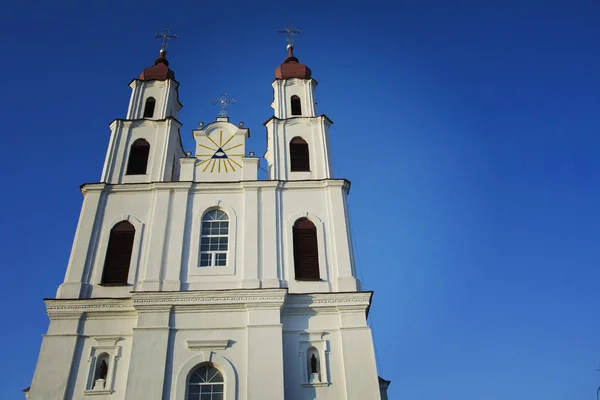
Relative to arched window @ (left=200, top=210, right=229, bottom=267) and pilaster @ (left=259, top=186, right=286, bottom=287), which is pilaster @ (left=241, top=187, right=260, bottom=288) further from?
arched window @ (left=200, top=210, right=229, bottom=267)

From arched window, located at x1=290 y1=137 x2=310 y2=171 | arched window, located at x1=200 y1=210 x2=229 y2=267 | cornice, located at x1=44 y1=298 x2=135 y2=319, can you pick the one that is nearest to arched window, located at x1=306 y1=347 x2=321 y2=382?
arched window, located at x1=200 y1=210 x2=229 y2=267

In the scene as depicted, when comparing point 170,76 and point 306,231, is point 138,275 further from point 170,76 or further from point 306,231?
point 170,76

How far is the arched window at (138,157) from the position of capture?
2399 centimetres

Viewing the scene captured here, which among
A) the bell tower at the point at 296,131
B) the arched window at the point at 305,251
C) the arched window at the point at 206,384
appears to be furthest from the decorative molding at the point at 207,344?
the bell tower at the point at 296,131

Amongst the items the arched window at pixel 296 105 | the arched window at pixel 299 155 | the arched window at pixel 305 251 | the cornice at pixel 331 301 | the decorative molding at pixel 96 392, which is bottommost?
the decorative molding at pixel 96 392

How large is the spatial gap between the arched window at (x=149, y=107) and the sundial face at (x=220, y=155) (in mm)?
3701

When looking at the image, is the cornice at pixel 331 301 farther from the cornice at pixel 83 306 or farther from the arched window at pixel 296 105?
the arched window at pixel 296 105

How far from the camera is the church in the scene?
59.1 ft

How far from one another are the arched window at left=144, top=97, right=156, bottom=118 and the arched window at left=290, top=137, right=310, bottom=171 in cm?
715

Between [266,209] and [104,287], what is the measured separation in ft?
21.7

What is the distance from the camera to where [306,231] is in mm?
21766

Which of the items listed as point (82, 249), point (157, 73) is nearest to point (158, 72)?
point (157, 73)

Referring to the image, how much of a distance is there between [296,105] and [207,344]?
12968 mm

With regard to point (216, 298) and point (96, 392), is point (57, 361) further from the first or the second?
point (216, 298)
